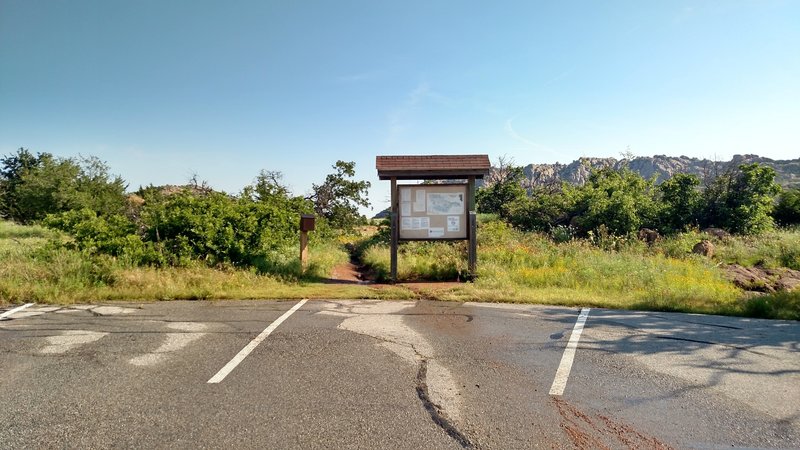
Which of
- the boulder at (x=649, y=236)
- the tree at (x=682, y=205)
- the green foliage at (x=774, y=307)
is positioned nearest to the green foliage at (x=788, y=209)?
the tree at (x=682, y=205)

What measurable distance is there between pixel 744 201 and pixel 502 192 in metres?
12.6

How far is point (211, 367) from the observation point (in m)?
5.01

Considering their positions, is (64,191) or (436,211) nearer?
(436,211)

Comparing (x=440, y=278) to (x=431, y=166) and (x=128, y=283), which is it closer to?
(x=431, y=166)

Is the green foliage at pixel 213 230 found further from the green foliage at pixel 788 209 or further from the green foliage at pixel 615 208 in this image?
the green foliage at pixel 788 209

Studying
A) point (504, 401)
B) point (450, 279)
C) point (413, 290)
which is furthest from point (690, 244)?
point (504, 401)

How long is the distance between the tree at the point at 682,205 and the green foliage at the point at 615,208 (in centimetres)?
59

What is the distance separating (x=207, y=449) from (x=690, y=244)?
1754 cm

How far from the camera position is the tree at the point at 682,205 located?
2086cm

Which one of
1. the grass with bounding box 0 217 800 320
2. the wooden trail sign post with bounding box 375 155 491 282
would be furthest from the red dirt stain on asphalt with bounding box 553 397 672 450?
the wooden trail sign post with bounding box 375 155 491 282

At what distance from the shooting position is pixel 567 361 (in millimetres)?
5289

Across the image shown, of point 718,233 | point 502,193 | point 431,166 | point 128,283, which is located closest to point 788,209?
point 718,233

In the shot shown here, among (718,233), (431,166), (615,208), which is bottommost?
(718,233)

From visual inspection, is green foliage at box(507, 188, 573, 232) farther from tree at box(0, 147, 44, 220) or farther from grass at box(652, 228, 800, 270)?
tree at box(0, 147, 44, 220)
